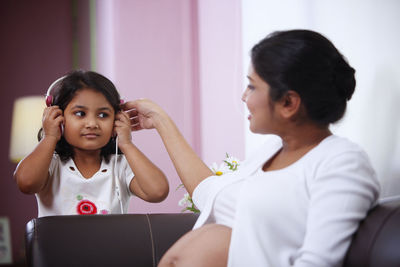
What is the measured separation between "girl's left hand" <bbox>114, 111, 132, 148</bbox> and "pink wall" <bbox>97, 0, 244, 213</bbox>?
1301 millimetres

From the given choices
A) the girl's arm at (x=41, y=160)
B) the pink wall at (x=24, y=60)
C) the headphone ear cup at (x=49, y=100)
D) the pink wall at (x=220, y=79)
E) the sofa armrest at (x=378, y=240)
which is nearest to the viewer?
the sofa armrest at (x=378, y=240)

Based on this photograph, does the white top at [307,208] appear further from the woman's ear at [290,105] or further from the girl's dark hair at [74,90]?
the girl's dark hair at [74,90]

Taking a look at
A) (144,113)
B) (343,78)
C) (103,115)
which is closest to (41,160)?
(103,115)

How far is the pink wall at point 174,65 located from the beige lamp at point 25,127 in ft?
1.74

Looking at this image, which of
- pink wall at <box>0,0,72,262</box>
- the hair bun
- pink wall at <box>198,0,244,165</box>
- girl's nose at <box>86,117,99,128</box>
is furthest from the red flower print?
pink wall at <box>0,0,72,262</box>

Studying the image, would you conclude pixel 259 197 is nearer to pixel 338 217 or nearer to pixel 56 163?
pixel 338 217

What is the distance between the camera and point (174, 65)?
322 centimetres

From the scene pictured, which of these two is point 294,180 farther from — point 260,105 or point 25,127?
point 25,127

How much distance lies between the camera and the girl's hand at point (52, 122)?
146cm

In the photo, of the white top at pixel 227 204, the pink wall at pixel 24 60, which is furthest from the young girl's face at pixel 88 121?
the pink wall at pixel 24 60

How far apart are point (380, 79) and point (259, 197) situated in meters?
0.61

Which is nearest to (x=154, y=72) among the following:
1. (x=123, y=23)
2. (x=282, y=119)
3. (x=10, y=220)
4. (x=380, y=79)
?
(x=123, y=23)

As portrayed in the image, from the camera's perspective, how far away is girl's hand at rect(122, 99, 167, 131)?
1465mm

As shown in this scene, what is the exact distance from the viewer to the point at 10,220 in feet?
11.9
